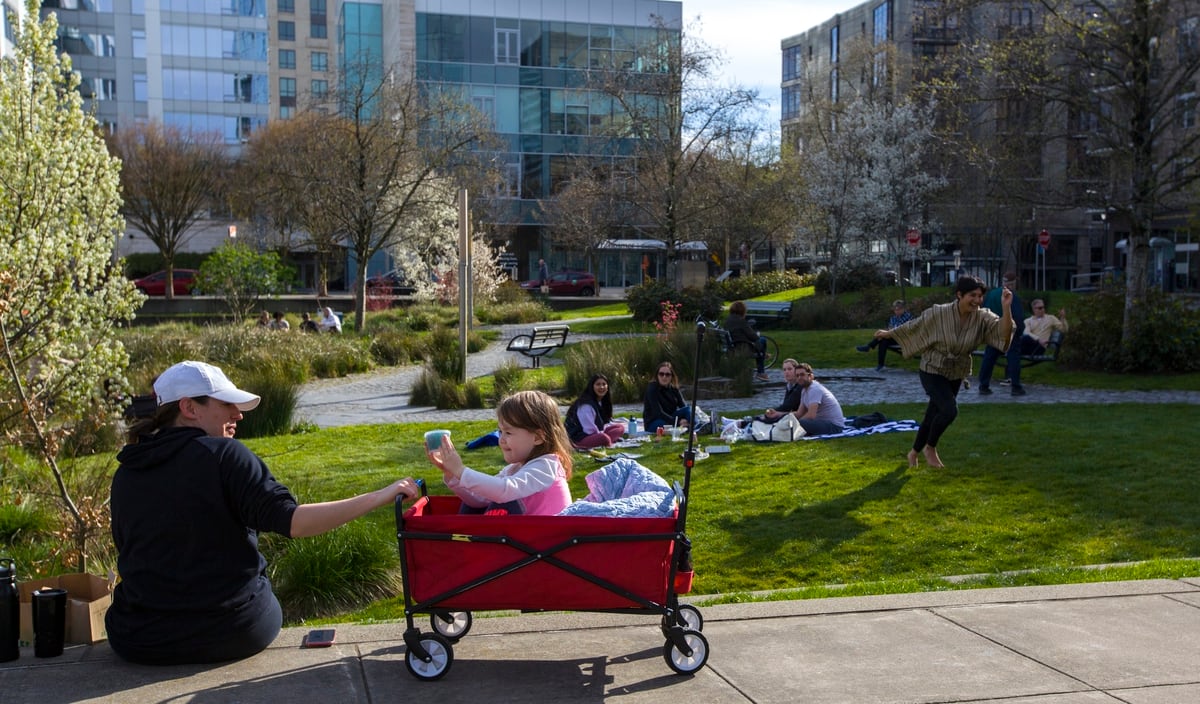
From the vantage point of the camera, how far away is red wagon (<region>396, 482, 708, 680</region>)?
4.85m

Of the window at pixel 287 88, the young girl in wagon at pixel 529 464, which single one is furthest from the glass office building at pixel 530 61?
the young girl in wagon at pixel 529 464

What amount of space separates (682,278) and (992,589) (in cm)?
4082

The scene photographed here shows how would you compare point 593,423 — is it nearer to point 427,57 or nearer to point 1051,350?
point 1051,350

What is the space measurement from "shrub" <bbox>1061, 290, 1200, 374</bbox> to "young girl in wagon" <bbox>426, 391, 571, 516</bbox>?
1703 cm

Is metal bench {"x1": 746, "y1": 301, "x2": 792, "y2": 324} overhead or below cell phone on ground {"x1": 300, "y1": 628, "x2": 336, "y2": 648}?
overhead

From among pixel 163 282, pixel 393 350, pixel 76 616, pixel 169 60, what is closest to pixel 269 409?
pixel 393 350

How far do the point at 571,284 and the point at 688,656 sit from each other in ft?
165

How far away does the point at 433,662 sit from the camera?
489cm

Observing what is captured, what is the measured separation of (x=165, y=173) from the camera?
175 ft

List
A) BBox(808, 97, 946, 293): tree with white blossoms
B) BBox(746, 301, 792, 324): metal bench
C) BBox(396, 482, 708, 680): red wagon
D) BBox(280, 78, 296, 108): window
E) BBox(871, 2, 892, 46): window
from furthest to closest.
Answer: BBox(280, 78, 296, 108): window < BBox(871, 2, 892, 46): window < BBox(808, 97, 946, 293): tree with white blossoms < BBox(746, 301, 792, 324): metal bench < BBox(396, 482, 708, 680): red wagon

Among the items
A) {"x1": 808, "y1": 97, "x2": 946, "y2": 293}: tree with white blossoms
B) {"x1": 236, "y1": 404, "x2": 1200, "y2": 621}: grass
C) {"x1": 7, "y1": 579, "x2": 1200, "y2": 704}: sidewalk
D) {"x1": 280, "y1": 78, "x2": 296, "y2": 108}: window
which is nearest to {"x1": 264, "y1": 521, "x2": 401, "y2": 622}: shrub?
{"x1": 236, "y1": 404, "x2": 1200, "y2": 621}: grass

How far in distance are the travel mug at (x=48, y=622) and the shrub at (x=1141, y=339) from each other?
18.4 m

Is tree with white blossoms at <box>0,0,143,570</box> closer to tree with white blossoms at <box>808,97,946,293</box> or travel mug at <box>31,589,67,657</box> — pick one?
travel mug at <box>31,589,67,657</box>

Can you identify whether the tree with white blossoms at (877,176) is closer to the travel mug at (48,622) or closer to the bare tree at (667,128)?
the bare tree at (667,128)
